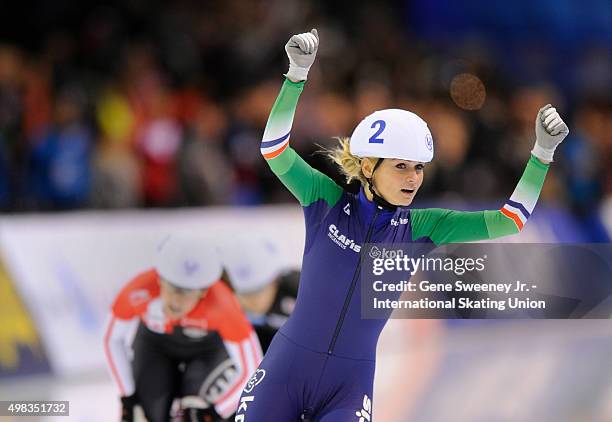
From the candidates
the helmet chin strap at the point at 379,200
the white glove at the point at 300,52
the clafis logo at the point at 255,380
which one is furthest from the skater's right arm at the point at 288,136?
the clafis logo at the point at 255,380

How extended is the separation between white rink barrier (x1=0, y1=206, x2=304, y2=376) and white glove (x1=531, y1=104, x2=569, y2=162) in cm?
324

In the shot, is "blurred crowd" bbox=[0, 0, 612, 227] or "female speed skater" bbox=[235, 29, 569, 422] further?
"blurred crowd" bbox=[0, 0, 612, 227]

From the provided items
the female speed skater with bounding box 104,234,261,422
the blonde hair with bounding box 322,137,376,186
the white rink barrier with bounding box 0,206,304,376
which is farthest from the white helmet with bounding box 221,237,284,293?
the blonde hair with bounding box 322,137,376,186

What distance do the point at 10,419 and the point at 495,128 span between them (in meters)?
6.98

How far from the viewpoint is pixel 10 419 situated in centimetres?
568

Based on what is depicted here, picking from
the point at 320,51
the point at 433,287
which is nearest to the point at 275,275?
the point at 433,287

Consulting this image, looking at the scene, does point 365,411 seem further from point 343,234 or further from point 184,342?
point 184,342

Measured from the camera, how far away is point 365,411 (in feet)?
14.8

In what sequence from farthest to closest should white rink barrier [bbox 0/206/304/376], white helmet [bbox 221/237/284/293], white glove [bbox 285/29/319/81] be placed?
white rink barrier [bbox 0/206/304/376] → white helmet [bbox 221/237/284/293] → white glove [bbox 285/29/319/81]

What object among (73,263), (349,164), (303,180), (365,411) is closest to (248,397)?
(365,411)

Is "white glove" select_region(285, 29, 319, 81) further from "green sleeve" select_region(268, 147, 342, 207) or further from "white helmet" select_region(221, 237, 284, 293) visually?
"white helmet" select_region(221, 237, 284, 293)

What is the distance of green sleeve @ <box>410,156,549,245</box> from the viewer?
454 cm

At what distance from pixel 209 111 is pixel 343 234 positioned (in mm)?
6543

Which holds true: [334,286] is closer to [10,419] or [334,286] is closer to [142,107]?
[10,419]
